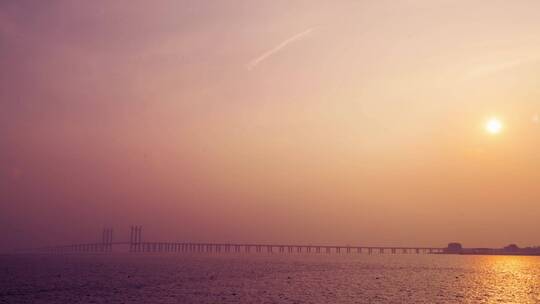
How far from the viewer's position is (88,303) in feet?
180

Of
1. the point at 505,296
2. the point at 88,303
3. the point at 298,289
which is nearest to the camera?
the point at 88,303

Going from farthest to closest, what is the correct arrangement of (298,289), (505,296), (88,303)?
(298,289)
(505,296)
(88,303)

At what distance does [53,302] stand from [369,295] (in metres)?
39.0

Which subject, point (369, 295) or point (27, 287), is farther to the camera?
point (27, 287)

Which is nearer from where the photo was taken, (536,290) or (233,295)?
(233,295)

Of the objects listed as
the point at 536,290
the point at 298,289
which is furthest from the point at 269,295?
the point at 536,290

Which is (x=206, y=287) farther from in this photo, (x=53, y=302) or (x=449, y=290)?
(x=449, y=290)

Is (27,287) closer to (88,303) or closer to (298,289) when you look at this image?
(88,303)

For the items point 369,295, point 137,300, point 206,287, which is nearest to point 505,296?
point 369,295

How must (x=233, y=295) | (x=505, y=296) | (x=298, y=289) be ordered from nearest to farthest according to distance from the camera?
(x=233, y=295)
(x=505, y=296)
(x=298, y=289)

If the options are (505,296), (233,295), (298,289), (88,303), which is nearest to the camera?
(88,303)

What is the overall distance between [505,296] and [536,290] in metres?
14.4

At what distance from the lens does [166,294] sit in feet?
211

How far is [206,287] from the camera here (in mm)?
74812
